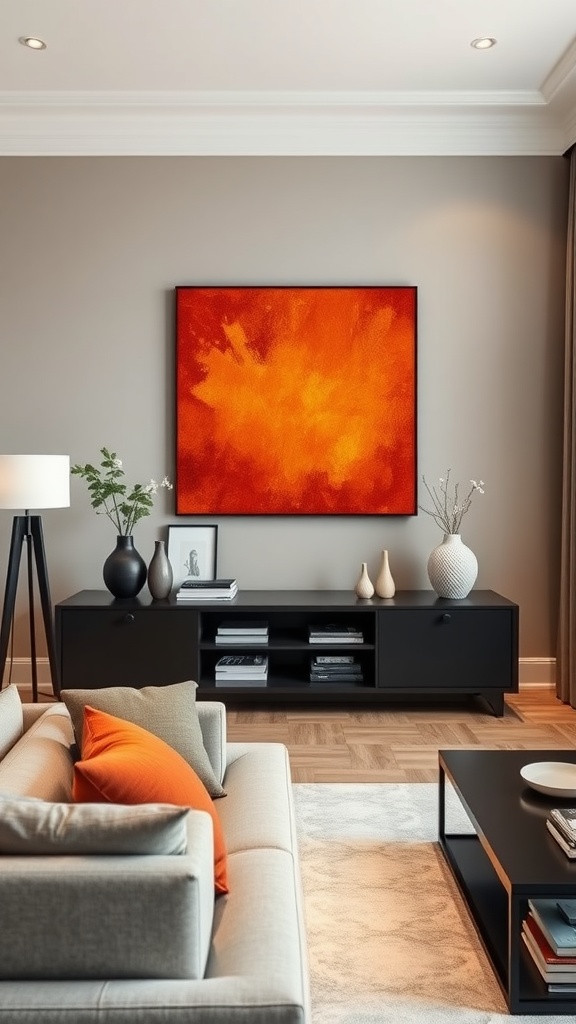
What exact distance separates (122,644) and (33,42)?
2689 mm

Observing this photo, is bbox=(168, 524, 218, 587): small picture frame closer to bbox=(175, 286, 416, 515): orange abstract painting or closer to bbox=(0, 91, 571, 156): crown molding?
bbox=(175, 286, 416, 515): orange abstract painting

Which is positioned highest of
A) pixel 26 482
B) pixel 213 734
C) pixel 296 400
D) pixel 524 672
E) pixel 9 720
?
pixel 296 400

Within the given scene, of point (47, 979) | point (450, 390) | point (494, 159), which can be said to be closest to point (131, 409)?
point (450, 390)

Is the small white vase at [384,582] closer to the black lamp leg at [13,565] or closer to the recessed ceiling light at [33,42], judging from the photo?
the black lamp leg at [13,565]

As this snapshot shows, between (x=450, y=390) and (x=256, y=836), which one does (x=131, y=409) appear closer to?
(x=450, y=390)

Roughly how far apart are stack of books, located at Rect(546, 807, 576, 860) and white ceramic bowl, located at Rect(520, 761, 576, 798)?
0.07 m

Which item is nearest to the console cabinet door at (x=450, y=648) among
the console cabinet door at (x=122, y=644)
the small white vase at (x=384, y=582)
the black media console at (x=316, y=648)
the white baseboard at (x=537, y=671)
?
the black media console at (x=316, y=648)

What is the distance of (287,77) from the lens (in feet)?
13.8

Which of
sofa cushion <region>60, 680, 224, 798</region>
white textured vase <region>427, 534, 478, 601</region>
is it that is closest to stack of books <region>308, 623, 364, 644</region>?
white textured vase <region>427, 534, 478, 601</region>

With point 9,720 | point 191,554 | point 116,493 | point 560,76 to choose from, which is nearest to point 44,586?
point 116,493

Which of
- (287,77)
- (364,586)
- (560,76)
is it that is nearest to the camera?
(560,76)

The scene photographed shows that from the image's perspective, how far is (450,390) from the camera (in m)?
4.71

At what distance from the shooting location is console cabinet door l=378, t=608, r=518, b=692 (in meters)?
4.23

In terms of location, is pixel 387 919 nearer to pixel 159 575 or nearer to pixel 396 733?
pixel 396 733
